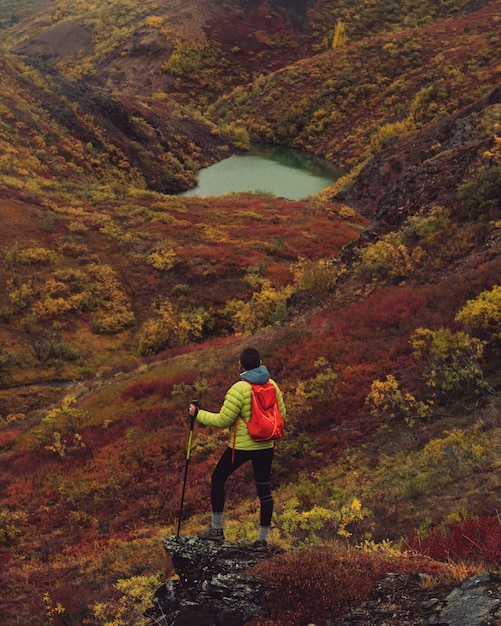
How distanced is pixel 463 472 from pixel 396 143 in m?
65.5

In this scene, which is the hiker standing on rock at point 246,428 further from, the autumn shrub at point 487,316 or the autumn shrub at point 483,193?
the autumn shrub at point 483,193

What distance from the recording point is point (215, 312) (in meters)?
32.7

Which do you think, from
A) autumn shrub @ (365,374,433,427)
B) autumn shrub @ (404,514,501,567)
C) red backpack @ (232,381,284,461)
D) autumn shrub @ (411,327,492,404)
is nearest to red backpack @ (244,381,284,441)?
red backpack @ (232,381,284,461)

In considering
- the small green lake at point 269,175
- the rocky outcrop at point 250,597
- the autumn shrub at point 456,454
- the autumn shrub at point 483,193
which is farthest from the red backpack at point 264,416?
the small green lake at point 269,175

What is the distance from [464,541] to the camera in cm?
596

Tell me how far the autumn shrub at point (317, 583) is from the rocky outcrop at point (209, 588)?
195 mm

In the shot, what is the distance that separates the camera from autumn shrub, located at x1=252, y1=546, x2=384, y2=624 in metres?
4.99

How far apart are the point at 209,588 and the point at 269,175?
7896 cm

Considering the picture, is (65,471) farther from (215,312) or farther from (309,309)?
(215,312)

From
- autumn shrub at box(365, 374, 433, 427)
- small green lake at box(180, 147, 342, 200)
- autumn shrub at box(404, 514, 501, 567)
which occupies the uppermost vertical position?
small green lake at box(180, 147, 342, 200)

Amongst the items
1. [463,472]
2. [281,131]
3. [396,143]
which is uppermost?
[281,131]

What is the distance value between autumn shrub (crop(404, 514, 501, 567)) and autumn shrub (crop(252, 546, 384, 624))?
89 centimetres

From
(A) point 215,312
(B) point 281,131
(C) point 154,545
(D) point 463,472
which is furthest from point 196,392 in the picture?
(B) point 281,131

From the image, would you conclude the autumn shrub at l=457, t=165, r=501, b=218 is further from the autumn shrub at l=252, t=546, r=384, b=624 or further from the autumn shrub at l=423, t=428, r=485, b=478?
Answer: the autumn shrub at l=252, t=546, r=384, b=624
